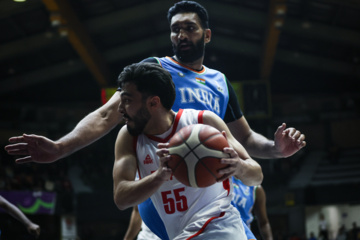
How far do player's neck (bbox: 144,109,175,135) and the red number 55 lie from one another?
38 cm

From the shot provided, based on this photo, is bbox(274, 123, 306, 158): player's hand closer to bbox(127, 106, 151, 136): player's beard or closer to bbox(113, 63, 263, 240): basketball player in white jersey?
bbox(113, 63, 263, 240): basketball player in white jersey

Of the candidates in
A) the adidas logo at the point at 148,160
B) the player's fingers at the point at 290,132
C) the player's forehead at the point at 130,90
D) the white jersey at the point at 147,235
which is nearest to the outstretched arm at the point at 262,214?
the white jersey at the point at 147,235

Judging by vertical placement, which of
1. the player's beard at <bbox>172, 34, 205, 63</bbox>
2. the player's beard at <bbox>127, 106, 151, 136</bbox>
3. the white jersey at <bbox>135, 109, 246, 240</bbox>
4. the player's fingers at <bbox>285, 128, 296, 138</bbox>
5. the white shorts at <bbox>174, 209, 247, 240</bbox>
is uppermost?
the player's beard at <bbox>172, 34, 205, 63</bbox>

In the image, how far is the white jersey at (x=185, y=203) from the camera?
3.01 metres

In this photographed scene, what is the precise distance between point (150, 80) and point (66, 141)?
0.77m

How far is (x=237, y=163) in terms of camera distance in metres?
2.71

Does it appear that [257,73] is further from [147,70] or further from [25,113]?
[147,70]

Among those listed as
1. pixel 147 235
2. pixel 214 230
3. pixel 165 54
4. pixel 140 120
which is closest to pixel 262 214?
pixel 147 235

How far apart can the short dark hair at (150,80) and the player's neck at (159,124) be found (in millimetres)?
65

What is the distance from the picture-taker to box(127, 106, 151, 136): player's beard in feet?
9.86

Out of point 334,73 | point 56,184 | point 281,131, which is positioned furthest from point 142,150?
point 334,73

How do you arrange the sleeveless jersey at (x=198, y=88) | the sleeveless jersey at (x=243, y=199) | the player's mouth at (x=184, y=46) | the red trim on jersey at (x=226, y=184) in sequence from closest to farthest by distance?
the red trim on jersey at (x=226, y=184) < the sleeveless jersey at (x=198, y=88) < the player's mouth at (x=184, y=46) < the sleeveless jersey at (x=243, y=199)

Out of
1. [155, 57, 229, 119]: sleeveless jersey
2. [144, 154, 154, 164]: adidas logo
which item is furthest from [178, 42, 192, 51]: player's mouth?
[144, 154, 154, 164]: adidas logo

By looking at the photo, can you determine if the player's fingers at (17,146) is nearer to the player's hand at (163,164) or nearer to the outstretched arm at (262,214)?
the player's hand at (163,164)
